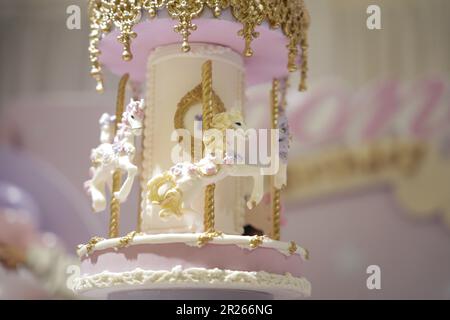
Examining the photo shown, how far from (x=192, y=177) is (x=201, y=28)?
3.27 ft

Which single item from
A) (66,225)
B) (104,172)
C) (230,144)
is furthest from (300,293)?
(66,225)

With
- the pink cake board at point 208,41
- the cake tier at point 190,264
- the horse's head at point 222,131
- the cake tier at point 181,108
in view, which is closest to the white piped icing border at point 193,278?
the cake tier at point 190,264

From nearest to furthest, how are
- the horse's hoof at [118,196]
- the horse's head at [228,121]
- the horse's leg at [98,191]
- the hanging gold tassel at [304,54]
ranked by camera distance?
the horse's head at [228,121]
the horse's hoof at [118,196]
the horse's leg at [98,191]
the hanging gold tassel at [304,54]

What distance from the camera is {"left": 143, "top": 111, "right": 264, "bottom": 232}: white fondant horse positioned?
436 centimetres

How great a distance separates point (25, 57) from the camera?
827cm

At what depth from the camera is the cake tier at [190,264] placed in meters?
4.21

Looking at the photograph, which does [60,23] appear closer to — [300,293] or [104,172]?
[104,172]

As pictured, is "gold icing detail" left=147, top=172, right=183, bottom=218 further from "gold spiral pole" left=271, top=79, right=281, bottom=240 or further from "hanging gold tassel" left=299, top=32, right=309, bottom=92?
"hanging gold tassel" left=299, top=32, right=309, bottom=92

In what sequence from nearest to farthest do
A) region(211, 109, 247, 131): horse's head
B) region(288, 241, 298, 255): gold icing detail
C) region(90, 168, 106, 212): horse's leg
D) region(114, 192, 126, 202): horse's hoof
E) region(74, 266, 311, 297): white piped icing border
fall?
region(74, 266, 311, 297): white piped icing border, region(211, 109, 247, 131): horse's head, region(288, 241, 298, 255): gold icing detail, region(114, 192, 126, 202): horse's hoof, region(90, 168, 106, 212): horse's leg

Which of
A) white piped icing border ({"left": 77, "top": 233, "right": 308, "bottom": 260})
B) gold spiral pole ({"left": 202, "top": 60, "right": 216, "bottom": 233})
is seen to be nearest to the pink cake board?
gold spiral pole ({"left": 202, "top": 60, "right": 216, "bottom": 233})

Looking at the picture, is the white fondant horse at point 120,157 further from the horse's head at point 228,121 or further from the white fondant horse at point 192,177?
the horse's head at point 228,121

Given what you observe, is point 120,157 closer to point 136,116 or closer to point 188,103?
point 136,116

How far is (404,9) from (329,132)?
1.66m

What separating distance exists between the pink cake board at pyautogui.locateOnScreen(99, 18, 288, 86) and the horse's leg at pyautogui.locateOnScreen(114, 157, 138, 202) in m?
0.85
